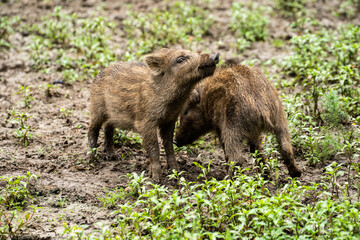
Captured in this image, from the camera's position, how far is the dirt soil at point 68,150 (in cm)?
540

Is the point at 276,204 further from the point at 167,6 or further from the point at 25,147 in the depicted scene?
the point at 167,6

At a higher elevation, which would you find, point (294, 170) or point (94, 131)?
point (94, 131)

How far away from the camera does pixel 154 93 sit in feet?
20.0

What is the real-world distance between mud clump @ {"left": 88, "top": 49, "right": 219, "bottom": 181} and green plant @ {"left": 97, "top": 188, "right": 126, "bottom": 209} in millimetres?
625

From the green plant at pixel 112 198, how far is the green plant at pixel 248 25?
5428mm

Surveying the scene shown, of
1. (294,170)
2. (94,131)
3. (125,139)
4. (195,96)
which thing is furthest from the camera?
(125,139)

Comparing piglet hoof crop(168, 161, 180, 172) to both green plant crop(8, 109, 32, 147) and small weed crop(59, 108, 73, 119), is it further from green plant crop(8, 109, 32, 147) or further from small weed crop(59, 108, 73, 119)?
small weed crop(59, 108, 73, 119)

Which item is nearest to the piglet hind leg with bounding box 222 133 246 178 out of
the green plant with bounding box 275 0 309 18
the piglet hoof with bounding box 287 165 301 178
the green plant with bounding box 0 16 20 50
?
the piglet hoof with bounding box 287 165 301 178

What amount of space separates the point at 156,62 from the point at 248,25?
4.89m

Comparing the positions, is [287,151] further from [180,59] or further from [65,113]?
[65,113]

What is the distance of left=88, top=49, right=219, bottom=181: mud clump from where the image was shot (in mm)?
6000

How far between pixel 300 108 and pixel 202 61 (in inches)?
95.8

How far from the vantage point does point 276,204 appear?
15.0 ft

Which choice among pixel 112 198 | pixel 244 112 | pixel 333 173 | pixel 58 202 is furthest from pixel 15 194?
pixel 333 173
